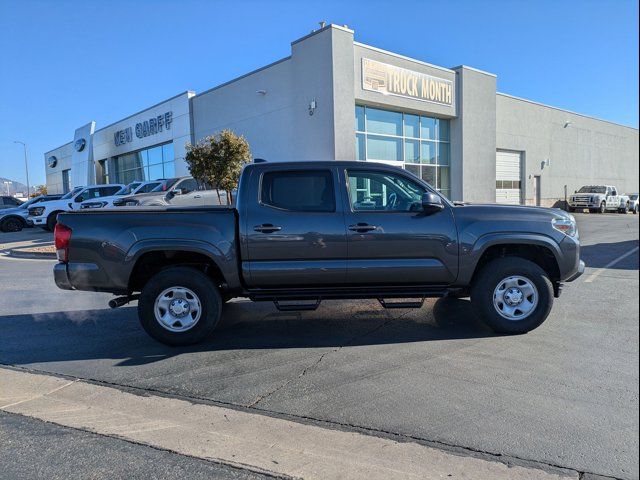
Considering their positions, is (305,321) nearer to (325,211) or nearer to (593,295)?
(325,211)

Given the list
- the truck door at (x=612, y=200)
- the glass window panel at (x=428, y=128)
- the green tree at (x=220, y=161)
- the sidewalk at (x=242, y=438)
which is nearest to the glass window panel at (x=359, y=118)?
the glass window panel at (x=428, y=128)

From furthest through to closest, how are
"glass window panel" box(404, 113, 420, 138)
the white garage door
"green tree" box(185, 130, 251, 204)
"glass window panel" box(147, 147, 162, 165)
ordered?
"glass window panel" box(147, 147, 162, 165) → the white garage door → "glass window panel" box(404, 113, 420, 138) → "green tree" box(185, 130, 251, 204)

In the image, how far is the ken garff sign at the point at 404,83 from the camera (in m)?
19.3

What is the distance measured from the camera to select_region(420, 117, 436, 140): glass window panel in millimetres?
22798

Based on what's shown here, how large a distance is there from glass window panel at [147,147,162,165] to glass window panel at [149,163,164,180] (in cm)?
27

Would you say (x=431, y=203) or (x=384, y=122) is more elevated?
(x=384, y=122)

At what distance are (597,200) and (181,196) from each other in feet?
88.5

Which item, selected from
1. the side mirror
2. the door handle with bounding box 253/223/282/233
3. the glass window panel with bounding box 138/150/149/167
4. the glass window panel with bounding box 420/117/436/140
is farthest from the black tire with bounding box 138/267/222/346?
the glass window panel with bounding box 138/150/149/167

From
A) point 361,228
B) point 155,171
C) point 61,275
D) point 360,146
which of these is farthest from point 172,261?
point 155,171

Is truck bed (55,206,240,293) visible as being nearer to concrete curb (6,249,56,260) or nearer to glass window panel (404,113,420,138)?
concrete curb (6,249,56,260)

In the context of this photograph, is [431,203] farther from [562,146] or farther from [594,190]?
[562,146]

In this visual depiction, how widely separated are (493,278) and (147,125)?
1156 inches

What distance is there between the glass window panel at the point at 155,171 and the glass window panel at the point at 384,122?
51.9 ft

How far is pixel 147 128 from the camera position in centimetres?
3036
